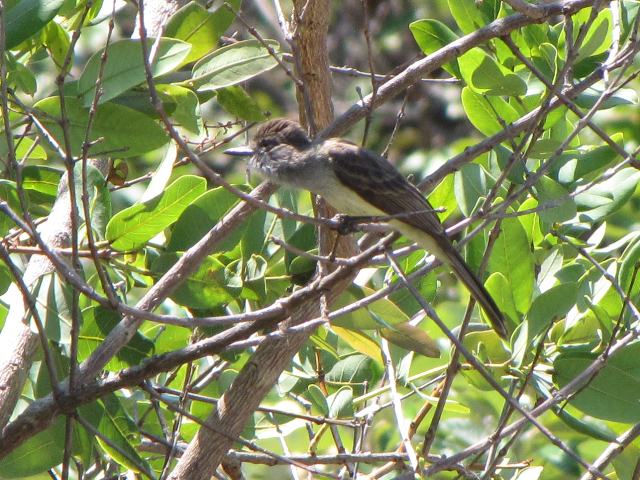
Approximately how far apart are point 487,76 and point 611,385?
97 centimetres

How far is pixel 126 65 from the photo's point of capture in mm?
2656

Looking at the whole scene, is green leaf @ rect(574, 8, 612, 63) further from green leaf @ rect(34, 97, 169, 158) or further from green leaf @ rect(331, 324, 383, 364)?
green leaf @ rect(34, 97, 169, 158)

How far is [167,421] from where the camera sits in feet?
10.6

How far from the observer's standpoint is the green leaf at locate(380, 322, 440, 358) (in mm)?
2775

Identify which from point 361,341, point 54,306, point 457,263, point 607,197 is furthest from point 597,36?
point 54,306

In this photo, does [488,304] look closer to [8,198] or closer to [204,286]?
[204,286]

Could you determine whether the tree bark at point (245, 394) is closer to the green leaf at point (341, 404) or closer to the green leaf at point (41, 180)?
the green leaf at point (341, 404)

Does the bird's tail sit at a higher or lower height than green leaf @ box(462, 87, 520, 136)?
lower

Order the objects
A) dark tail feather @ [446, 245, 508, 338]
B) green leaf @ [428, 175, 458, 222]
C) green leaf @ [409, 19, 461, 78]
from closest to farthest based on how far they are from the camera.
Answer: dark tail feather @ [446, 245, 508, 338] → green leaf @ [409, 19, 461, 78] → green leaf @ [428, 175, 458, 222]

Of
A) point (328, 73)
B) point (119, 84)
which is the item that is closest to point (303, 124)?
point (328, 73)

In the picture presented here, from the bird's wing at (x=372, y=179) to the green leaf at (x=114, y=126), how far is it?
0.86m

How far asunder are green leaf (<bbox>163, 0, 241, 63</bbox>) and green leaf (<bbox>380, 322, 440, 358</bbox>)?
1049 mm

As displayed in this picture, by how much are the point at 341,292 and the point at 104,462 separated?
3.01ft

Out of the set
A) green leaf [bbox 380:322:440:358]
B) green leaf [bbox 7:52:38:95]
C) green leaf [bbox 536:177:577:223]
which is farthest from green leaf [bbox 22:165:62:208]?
green leaf [bbox 536:177:577:223]
